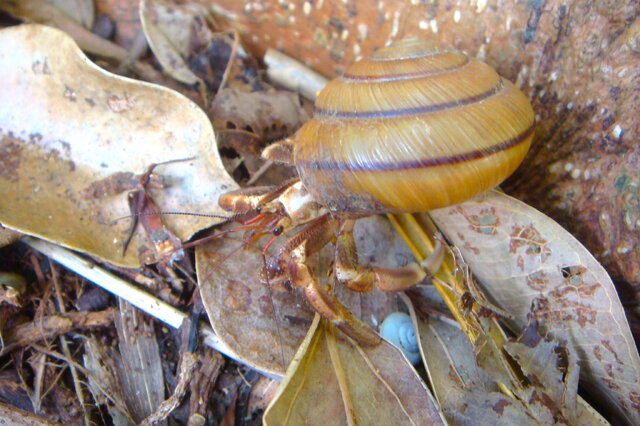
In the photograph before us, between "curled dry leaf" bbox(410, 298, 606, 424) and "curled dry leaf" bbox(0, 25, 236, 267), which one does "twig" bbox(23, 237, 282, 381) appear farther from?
"curled dry leaf" bbox(410, 298, 606, 424)

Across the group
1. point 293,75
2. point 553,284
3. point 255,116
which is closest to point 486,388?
point 553,284

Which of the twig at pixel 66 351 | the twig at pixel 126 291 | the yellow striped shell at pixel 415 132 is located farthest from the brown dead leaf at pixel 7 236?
the yellow striped shell at pixel 415 132

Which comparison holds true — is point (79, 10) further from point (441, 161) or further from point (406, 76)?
point (441, 161)

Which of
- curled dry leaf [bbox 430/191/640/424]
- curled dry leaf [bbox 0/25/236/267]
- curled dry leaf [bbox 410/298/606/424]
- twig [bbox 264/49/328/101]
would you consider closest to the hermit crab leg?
curled dry leaf [bbox 410/298/606/424]

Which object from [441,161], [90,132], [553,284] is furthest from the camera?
[90,132]

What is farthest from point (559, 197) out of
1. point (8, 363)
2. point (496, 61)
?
point (8, 363)

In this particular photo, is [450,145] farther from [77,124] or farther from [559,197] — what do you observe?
[77,124]
